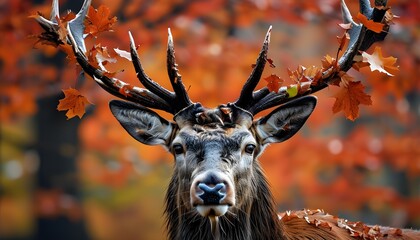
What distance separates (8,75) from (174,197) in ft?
27.6

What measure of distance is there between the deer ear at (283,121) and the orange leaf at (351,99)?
237mm

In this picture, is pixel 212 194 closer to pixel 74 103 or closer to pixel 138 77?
pixel 138 77

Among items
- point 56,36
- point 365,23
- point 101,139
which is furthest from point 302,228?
point 101,139

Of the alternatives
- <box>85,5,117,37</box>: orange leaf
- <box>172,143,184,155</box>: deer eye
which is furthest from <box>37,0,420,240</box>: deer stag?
<box>85,5,117,37</box>: orange leaf

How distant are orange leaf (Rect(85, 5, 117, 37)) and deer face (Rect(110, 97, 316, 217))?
0.56 meters

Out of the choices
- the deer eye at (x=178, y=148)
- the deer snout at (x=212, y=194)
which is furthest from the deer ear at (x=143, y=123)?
the deer snout at (x=212, y=194)

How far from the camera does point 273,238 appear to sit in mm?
6301

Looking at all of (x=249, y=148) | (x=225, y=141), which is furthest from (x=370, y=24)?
(x=225, y=141)

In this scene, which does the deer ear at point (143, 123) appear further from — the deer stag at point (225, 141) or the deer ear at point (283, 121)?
the deer ear at point (283, 121)

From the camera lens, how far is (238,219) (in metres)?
6.20

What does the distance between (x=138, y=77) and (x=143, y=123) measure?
0.39 metres

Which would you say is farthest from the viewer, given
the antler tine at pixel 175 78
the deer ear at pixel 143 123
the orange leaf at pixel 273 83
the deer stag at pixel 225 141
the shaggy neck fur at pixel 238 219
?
the deer ear at pixel 143 123

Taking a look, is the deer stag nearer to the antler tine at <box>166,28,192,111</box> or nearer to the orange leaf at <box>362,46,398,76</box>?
the antler tine at <box>166,28,192,111</box>

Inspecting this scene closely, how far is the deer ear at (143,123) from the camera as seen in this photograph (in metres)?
6.68
